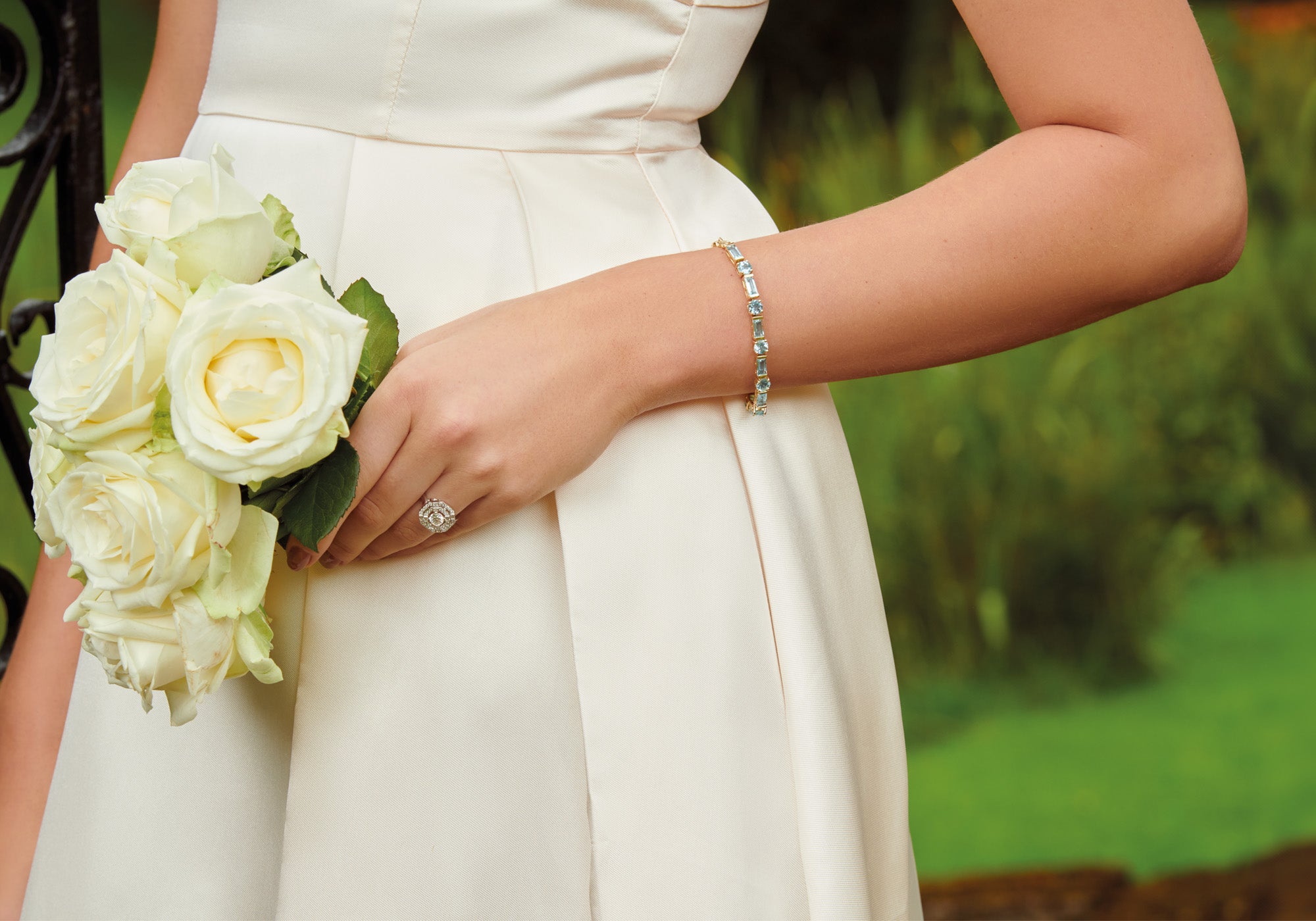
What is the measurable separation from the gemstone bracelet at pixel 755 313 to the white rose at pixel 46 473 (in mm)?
388

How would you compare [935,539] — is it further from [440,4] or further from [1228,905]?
[440,4]

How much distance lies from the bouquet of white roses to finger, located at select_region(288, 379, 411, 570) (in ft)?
0.06

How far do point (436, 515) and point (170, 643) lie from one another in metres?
0.15

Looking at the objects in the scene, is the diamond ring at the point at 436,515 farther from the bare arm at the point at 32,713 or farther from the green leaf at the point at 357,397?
the bare arm at the point at 32,713

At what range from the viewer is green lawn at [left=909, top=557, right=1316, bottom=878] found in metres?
2.65

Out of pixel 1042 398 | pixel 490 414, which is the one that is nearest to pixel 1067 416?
pixel 1042 398

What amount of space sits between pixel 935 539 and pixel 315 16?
231 cm

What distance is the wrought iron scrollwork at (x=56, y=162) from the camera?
43.8 inches

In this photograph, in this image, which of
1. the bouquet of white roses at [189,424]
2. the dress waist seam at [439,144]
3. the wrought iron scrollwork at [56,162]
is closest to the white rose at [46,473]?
the bouquet of white roses at [189,424]

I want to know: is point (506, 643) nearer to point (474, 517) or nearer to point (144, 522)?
point (474, 517)

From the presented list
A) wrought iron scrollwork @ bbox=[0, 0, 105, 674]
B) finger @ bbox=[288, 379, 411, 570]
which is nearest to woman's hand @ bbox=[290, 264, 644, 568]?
finger @ bbox=[288, 379, 411, 570]

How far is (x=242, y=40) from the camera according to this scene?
2.48 ft

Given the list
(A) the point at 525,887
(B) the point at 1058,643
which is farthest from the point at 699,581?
(B) the point at 1058,643

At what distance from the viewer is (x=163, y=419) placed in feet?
1.80
